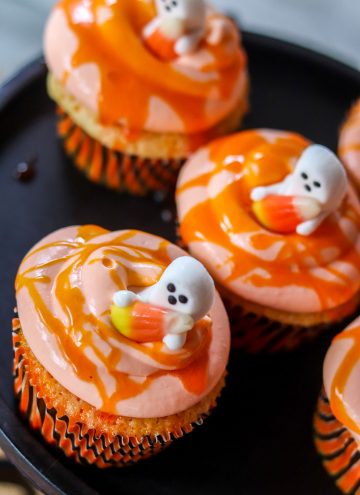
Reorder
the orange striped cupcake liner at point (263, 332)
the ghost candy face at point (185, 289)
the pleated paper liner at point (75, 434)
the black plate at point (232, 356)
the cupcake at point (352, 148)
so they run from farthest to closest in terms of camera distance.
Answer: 1. the cupcake at point (352, 148)
2. the orange striped cupcake liner at point (263, 332)
3. the black plate at point (232, 356)
4. the pleated paper liner at point (75, 434)
5. the ghost candy face at point (185, 289)

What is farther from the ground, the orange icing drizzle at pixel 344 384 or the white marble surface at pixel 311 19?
the orange icing drizzle at pixel 344 384

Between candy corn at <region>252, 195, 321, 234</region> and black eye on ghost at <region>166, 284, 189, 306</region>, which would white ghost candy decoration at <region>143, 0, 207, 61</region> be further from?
black eye on ghost at <region>166, 284, 189, 306</region>

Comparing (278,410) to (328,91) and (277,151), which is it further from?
(328,91)

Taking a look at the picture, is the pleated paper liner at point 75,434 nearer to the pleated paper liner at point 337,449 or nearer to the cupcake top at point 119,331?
the cupcake top at point 119,331

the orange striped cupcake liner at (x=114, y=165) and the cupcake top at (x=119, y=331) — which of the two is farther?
the orange striped cupcake liner at (x=114, y=165)

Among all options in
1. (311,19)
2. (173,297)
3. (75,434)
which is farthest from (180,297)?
(311,19)

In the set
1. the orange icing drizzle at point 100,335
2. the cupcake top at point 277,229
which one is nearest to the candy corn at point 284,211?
the cupcake top at point 277,229

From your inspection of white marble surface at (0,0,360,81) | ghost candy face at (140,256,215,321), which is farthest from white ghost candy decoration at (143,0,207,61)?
white marble surface at (0,0,360,81)

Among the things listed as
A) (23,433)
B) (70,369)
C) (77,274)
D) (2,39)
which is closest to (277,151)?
(77,274)

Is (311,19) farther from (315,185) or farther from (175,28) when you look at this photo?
(315,185)
